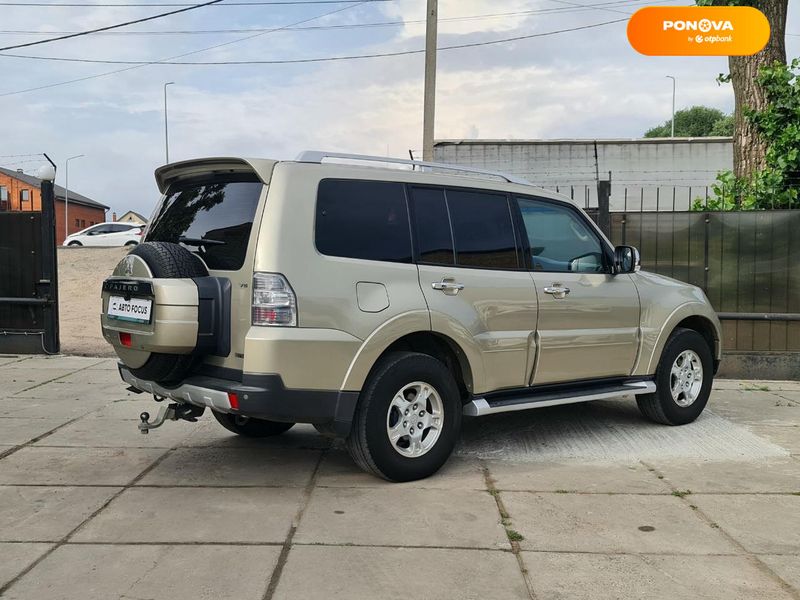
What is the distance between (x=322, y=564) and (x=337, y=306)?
149cm

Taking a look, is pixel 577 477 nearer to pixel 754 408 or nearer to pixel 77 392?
pixel 754 408

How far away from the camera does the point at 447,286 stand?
5.03m

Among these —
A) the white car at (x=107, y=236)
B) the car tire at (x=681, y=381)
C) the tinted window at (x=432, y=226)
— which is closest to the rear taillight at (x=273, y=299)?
the tinted window at (x=432, y=226)

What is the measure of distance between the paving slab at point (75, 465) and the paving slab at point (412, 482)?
128 cm

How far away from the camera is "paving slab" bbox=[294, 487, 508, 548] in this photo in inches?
156

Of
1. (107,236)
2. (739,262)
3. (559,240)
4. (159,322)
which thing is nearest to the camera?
(159,322)

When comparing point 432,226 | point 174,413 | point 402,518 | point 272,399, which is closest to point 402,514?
point 402,518

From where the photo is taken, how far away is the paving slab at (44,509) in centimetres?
402

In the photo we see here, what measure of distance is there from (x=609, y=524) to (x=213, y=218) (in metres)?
2.98

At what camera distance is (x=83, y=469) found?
205 inches

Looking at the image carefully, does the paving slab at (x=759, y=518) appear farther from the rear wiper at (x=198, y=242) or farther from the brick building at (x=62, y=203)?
the brick building at (x=62, y=203)

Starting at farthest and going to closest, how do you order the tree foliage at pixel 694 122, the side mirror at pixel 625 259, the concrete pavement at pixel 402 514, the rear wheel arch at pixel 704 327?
the tree foliage at pixel 694 122 → the rear wheel arch at pixel 704 327 → the side mirror at pixel 625 259 → the concrete pavement at pixel 402 514

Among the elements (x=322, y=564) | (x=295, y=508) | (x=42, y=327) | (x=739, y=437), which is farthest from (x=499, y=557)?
(x=42, y=327)

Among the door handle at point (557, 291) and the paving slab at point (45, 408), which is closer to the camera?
the door handle at point (557, 291)
